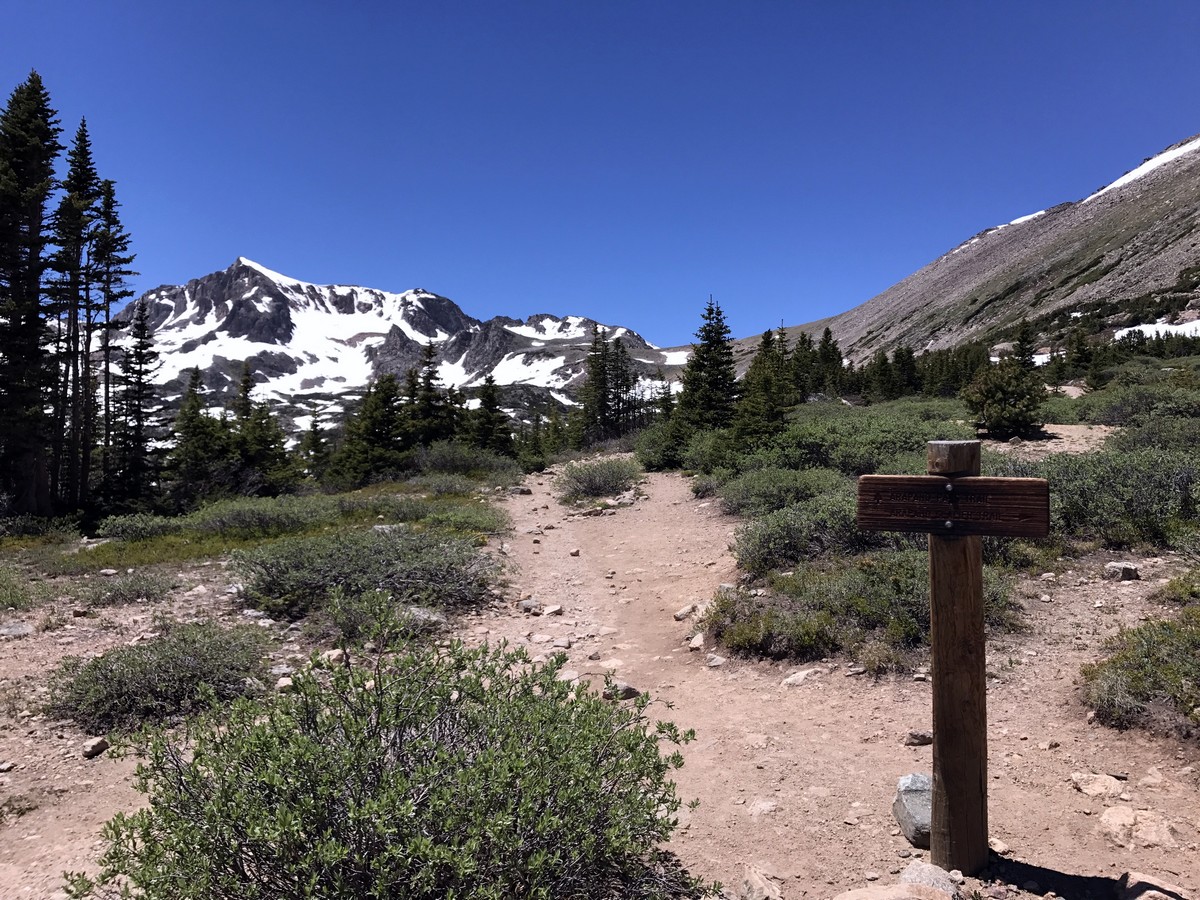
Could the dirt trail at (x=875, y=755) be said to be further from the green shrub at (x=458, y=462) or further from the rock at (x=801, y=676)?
the green shrub at (x=458, y=462)

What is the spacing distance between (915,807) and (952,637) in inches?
43.3

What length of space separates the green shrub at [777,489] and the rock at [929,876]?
25.1 ft

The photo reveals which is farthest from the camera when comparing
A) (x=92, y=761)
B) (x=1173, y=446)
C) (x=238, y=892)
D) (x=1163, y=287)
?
(x=1163, y=287)

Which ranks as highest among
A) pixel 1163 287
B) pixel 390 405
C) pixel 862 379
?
pixel 1163 287

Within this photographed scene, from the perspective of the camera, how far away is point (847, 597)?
638 centimetres

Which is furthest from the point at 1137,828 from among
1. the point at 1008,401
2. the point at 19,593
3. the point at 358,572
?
the point at 1008,401

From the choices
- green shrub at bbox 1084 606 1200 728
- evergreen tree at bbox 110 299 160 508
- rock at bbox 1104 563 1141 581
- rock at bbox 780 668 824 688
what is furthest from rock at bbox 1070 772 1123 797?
evergreen tree at bbox 110 299 160 508

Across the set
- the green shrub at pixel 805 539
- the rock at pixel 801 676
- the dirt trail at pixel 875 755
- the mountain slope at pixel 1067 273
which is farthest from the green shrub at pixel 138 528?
the mountain slope at pixel 1067 273

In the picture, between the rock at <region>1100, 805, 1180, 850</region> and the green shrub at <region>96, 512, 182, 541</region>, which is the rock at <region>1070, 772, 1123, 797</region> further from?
the green shrub at <region>96, 512, 182, 541</region>

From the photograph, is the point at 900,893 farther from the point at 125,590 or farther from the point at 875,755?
the point at 125,590

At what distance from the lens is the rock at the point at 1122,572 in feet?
21.8

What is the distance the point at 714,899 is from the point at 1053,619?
4754 mm

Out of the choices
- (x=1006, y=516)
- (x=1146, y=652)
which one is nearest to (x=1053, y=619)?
(x=1146, y=652)

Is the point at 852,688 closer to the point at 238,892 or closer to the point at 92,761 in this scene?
the point at 238,892
